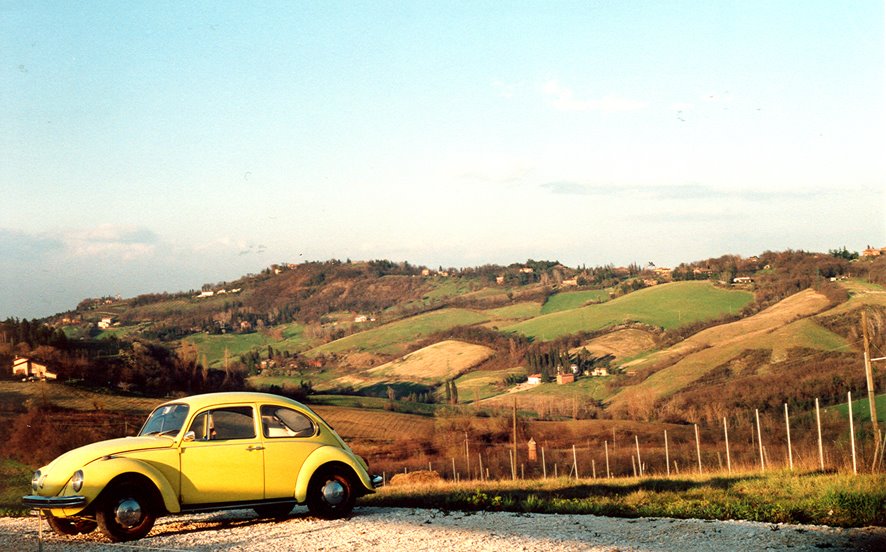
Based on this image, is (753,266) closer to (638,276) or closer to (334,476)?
(638,276)

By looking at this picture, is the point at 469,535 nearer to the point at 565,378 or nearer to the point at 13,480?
the point at 13,480

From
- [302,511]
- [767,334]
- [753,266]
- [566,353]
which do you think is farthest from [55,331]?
[753,266]

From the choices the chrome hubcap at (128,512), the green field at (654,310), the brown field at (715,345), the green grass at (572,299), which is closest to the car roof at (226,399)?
the chrome hubcap at (128,512)

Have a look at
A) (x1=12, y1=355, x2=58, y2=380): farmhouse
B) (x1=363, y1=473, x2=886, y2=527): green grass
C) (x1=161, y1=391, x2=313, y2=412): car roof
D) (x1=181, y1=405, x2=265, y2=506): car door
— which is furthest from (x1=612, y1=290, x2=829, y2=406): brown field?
(x1=181, y1=405, x2=265, y2=506): car door

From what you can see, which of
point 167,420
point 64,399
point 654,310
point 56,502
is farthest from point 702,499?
point 654,310

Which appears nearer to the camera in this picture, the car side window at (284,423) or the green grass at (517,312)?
the car side window at (284,423)

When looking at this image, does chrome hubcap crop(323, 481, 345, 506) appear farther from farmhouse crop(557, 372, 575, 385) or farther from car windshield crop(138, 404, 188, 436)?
farmhouse crop(557, 372, 575, 385)

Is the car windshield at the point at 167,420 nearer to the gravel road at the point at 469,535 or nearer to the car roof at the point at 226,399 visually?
the car roof at the point at 226,399
